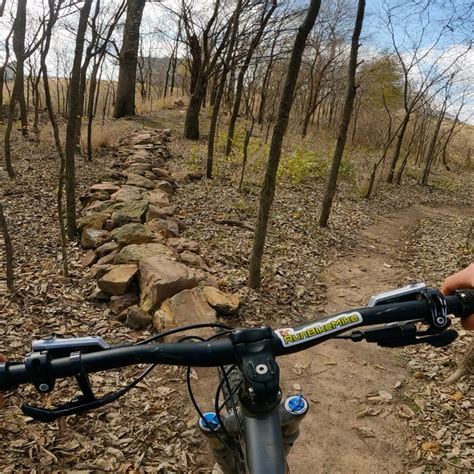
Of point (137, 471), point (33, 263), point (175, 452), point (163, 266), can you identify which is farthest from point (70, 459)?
point (33, 263)

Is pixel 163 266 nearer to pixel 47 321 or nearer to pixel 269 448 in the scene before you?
pixel 47 321

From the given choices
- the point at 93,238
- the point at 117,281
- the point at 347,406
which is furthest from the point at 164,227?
the point at 347,406

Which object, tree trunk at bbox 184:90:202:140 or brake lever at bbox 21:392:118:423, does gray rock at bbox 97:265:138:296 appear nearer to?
brake lever at bbox 21:392:118:423

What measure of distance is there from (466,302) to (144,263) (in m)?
3.91

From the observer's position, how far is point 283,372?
405 centimetres

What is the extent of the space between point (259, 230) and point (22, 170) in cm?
702

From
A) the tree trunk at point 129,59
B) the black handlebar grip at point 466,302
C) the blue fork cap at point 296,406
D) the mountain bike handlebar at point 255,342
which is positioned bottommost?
the blue fork cap at point 296,406

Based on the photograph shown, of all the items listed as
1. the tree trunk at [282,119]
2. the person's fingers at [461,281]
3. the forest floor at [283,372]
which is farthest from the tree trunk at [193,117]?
the person's fingers at [461,281]

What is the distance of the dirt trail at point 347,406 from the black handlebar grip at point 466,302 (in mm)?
2309

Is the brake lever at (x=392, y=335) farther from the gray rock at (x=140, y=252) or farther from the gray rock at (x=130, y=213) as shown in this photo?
the gray rock at (x=130, y=213)

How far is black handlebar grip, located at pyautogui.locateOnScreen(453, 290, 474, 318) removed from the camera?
4.19 feet

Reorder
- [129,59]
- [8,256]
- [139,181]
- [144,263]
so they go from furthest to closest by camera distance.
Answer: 1. [129,59]
2. [139,181]
3. [144,263]
4. [8,256]

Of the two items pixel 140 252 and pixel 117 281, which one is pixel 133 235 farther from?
pixel 117 281

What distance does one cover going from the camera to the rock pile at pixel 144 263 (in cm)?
428
